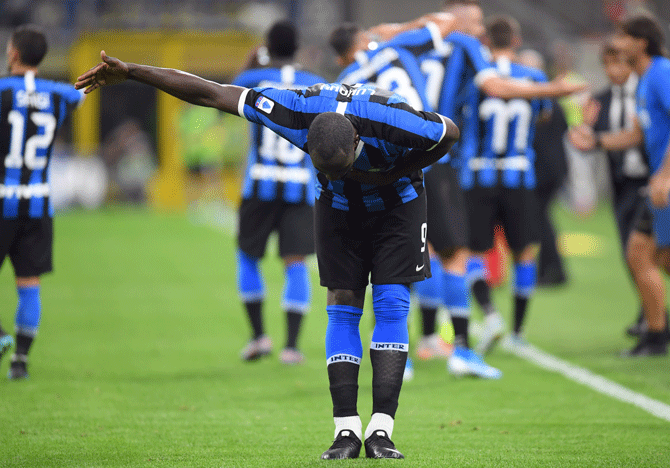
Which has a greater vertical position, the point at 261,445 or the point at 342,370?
the point at 342,370

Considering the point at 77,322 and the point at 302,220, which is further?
the point at 77,322

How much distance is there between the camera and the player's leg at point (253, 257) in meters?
6.42

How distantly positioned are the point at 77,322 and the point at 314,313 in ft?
7.14

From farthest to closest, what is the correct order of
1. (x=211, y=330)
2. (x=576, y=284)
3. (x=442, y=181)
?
(x=576, y=284)
(x=211, y=330)
(x=442, y=181)

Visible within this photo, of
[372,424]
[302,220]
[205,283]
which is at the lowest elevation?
[205,283]

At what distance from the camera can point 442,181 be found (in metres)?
5.80

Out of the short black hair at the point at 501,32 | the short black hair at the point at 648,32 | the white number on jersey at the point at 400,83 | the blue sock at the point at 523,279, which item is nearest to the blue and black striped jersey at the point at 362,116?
the white number on jersey at the point at 400,83

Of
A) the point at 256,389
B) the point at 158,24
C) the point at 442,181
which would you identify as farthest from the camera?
the point at 158,24

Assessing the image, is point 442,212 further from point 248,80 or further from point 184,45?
point 184,45

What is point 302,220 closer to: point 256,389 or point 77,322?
point 256,389

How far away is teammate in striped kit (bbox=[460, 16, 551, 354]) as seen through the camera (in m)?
6.86

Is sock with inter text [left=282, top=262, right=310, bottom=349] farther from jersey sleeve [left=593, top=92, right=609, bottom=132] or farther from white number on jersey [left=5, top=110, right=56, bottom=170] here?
jersey sleeve [left=593, top=92, right=609, bottom=132]

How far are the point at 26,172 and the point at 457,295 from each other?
2837 mm

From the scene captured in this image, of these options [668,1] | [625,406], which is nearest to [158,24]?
[668,1]
